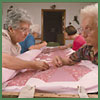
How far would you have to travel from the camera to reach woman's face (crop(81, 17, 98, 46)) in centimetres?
34

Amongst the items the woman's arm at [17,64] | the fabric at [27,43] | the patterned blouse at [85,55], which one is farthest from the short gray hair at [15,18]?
the fabric at [27,43]

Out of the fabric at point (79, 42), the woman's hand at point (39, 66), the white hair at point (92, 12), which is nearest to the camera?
the white hair at point (92, 12)

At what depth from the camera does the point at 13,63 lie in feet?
1.27

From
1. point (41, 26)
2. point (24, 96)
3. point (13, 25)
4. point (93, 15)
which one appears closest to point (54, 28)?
point (41, 26)

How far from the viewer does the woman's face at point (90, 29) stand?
13.5 inches

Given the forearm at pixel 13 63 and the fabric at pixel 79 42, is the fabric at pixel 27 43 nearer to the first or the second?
the fabric at pixel 79 42

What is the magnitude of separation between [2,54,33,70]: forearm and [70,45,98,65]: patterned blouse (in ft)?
0.74

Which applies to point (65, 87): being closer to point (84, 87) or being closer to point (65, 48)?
point (84, 87)

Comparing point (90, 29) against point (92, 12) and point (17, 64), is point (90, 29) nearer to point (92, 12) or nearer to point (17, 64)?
point (92, 12)

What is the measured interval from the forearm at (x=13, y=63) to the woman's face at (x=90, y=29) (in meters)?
0.22

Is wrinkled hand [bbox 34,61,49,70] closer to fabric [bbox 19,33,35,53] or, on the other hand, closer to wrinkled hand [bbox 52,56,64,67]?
wrinkled hand [bbox 52,56,64,67]

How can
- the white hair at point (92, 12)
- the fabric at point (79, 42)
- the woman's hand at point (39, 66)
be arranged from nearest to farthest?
the white hair at point (92, 12) < the woman's hand at point (39, 66) < the fabric at point (79, 42)

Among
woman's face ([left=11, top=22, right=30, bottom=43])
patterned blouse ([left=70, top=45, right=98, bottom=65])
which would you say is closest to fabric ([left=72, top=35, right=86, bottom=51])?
patterned blouse ([left=70, top=45, right=98, bottom=65])

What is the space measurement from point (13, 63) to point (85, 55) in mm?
305
